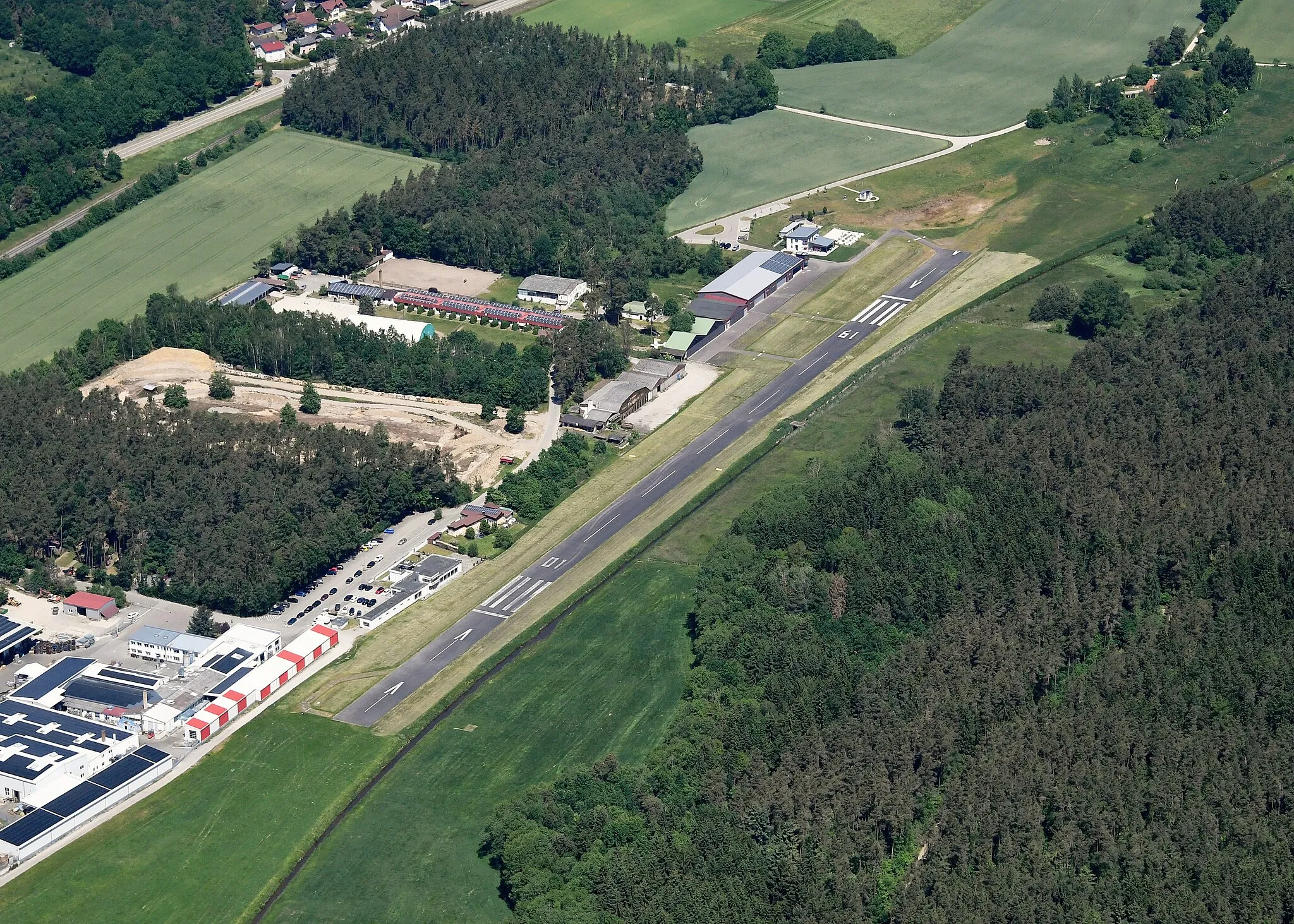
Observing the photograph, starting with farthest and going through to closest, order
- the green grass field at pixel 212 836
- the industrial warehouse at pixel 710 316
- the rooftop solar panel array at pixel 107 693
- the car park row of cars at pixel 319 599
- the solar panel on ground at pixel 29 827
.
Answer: the industrial warehouse at pixel 710 316
the car park row of cars at pixel 319 599
the rooftop solar panel array at pixel 107 693
the solar panel on ground at pixel 29 827
the green grass field at pixel 212 836

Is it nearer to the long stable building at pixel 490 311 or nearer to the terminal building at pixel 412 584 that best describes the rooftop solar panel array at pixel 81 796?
the terminal building at pixel 412 584

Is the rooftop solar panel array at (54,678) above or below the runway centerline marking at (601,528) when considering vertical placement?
above

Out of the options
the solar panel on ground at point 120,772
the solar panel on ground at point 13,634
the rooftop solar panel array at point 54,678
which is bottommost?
the solar panel on ground at point 120,772

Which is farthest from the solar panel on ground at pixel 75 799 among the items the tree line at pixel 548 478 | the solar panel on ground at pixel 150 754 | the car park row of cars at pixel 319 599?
the tree line at pixel 548 478

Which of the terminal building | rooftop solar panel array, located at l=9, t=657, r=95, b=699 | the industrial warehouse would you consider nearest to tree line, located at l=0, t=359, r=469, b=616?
the terminal building

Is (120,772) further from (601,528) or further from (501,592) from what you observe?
(601,528)

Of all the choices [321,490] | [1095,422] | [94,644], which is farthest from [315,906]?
[1095,422]

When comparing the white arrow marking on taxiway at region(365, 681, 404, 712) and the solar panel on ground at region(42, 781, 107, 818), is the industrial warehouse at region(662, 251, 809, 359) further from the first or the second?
the solar panel on ground at region(42, 781, 107, 818)
